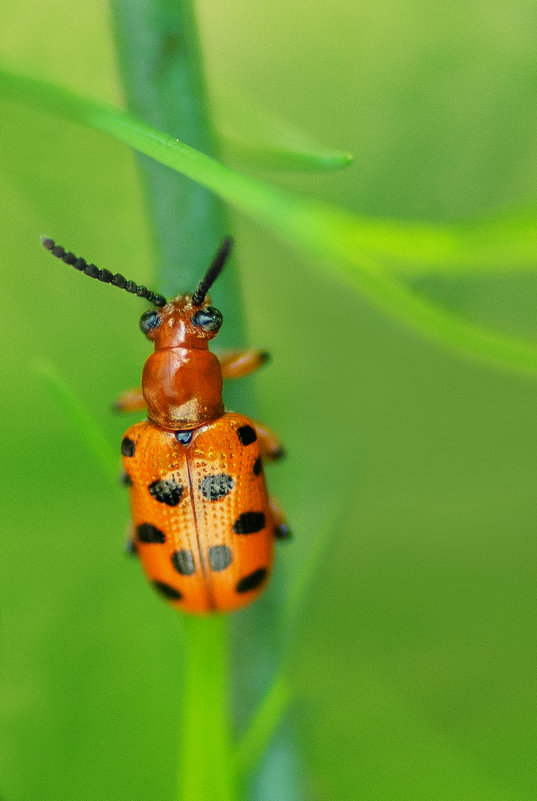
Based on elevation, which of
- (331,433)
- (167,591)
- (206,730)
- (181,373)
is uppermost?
(331,433)

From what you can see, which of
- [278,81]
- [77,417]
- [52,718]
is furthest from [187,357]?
[278,81]

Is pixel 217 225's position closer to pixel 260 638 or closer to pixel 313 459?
pixel 260 638

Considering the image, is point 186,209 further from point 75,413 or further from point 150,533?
point 150,533

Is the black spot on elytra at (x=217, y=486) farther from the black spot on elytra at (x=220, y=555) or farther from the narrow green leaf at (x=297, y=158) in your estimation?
the narrow green leaf at (x=297, y=158)

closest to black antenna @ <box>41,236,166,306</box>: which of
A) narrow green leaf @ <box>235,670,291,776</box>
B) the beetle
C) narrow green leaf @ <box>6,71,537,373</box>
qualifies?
the beetle

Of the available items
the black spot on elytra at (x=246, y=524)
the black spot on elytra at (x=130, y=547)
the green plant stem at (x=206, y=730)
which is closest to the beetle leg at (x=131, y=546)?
the black spot on elytra at (x=130, y=547)

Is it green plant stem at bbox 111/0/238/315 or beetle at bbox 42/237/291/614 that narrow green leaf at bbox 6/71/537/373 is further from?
beetle at bbox 42/237/291/614

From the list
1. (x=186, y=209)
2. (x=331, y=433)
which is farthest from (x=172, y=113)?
(x=331, y=433)
